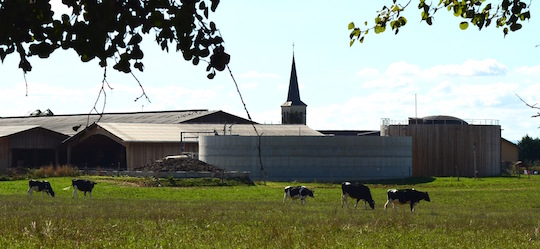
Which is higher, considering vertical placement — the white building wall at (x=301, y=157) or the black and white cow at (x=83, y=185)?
the white building wall at (x=301, y=157)

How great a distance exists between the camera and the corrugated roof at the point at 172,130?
71.2m

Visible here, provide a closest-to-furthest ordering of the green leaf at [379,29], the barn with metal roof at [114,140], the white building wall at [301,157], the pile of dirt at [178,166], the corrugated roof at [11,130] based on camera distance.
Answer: the green leaf at [379,29] < the pile of dirt at [178,166] < the white building wall at [301,157] < the barn with metal roof at [114,140] < the corrugated roof at [11,130]

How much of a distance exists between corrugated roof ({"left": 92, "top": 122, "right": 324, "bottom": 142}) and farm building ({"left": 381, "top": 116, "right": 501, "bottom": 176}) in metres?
12.2

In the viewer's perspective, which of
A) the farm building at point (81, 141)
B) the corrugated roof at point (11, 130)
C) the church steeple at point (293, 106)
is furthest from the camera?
the church steeple at point (293, 106)

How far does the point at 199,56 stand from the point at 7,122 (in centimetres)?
10353

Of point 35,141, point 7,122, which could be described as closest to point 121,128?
point 35,141

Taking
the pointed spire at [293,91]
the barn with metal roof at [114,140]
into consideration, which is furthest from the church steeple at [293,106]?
the barn with metal roof at [114,140]

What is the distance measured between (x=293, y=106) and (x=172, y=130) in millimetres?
56008

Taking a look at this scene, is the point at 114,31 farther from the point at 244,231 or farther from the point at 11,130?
the point at 11,130

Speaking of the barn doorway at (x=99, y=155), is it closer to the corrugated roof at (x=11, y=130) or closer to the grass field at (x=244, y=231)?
the corrugated roof at (x=11, y=130)

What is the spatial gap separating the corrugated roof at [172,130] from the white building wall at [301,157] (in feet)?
19.4

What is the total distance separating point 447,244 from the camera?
16.1 m

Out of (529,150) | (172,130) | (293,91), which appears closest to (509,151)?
(529,150)

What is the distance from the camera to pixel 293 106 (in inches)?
5226
